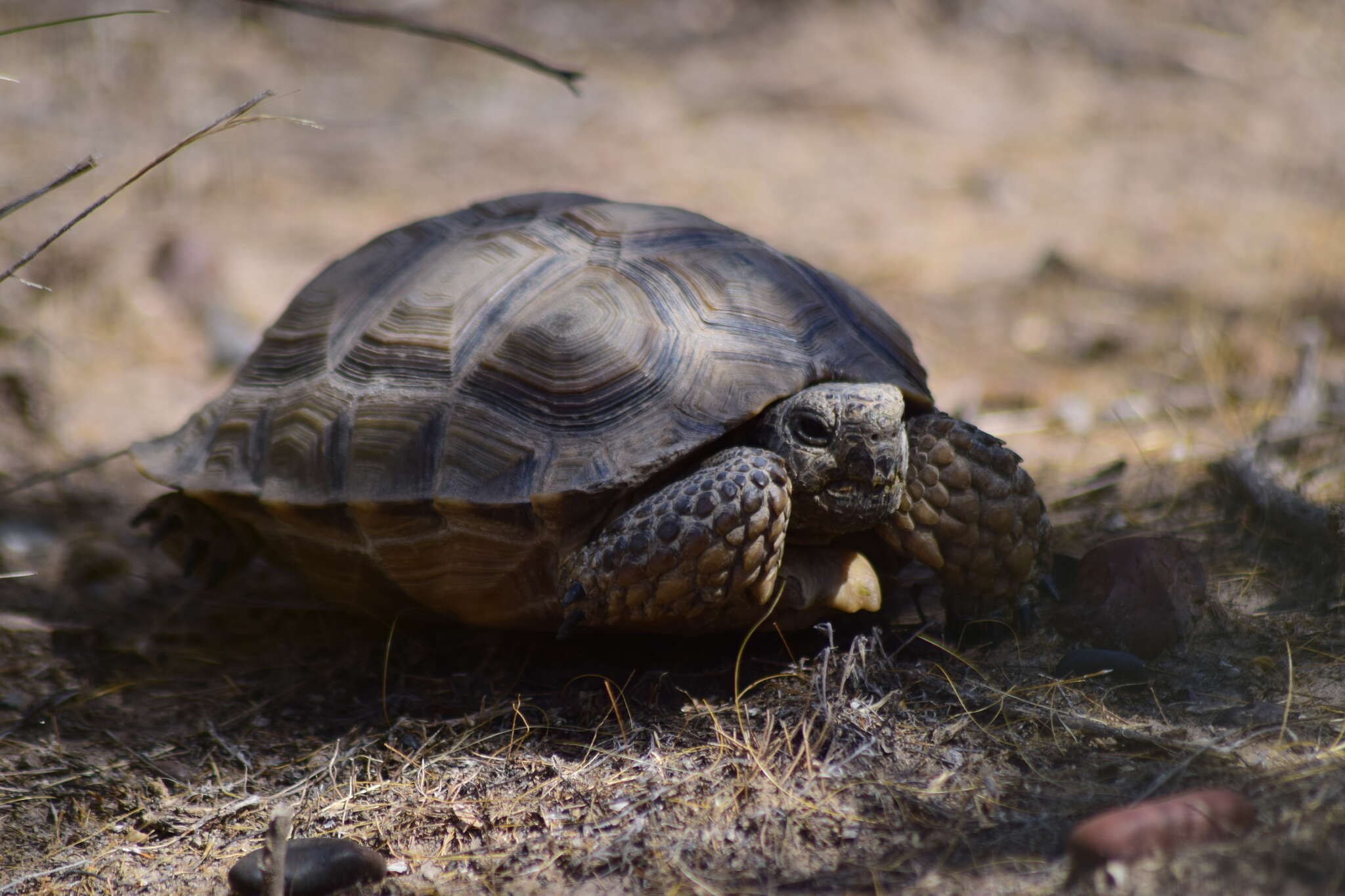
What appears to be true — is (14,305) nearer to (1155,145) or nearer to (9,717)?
(9,717)

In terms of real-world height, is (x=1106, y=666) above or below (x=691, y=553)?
below

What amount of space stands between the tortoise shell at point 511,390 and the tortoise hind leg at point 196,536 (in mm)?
160

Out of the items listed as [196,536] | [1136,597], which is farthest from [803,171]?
[1136,597]

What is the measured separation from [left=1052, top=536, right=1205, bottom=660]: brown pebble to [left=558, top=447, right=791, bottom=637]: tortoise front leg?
711 mm

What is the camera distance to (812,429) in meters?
2.08

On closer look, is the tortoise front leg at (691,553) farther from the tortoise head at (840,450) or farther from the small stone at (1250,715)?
the small stone at (1250,715)

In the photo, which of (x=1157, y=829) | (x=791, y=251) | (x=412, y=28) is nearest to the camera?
(x=1157, y=829)

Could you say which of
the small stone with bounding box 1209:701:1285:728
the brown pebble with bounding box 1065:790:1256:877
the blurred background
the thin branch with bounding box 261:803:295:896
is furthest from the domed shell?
the blurred background

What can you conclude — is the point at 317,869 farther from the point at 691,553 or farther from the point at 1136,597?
the point at 1136,597

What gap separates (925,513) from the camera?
2.17 metres

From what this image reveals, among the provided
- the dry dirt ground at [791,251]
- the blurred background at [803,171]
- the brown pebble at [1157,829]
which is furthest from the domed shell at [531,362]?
the blurred background at [803,171]

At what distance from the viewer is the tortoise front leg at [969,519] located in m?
2.16

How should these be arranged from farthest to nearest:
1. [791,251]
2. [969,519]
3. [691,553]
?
1. [791,251]
2. [969,519]
3. [691,553]

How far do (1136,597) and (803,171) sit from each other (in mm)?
5398
